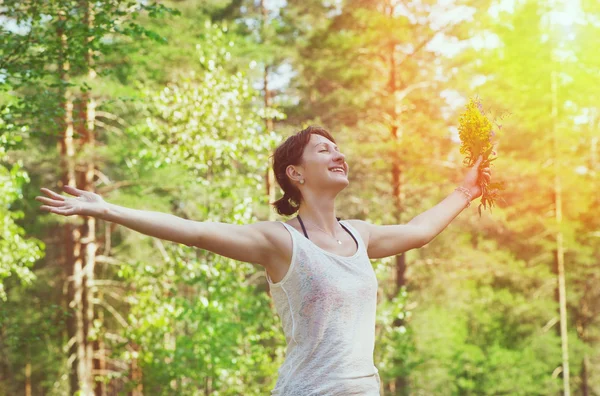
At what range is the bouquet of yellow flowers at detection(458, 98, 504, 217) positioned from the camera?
3467mm

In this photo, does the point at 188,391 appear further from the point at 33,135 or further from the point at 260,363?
the point at 33,135

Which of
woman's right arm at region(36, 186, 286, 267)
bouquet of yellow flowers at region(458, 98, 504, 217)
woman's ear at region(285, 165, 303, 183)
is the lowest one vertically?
woman's right arm at region(36, 186, 286, 267)

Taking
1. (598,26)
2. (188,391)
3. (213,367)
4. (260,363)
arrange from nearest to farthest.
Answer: (213,367) < (188,391) < (260,363) < (598,26)

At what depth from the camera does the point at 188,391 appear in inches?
353

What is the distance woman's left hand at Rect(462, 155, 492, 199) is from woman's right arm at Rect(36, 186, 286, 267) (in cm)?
123

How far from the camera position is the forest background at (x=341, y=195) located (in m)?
8.95

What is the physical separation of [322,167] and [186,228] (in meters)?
0.67

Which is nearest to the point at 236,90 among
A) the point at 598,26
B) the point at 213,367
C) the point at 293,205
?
the point at 213,367

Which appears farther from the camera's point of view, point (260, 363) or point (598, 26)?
point (598, 26)

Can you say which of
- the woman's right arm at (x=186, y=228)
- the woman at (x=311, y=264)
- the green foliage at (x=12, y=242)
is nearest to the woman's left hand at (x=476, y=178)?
the woman at (x=311, y=264)

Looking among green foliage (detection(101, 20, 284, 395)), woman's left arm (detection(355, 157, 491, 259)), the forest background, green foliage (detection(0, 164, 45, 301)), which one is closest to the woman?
woman's left arm (detection(355, 157, 491, 259))

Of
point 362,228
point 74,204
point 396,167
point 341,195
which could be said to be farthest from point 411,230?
point 341,195

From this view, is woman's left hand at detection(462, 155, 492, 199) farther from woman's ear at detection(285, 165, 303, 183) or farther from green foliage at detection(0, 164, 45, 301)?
green foliage at detection(0, 164, 45, 301)

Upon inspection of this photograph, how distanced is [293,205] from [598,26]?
54.5 ft
